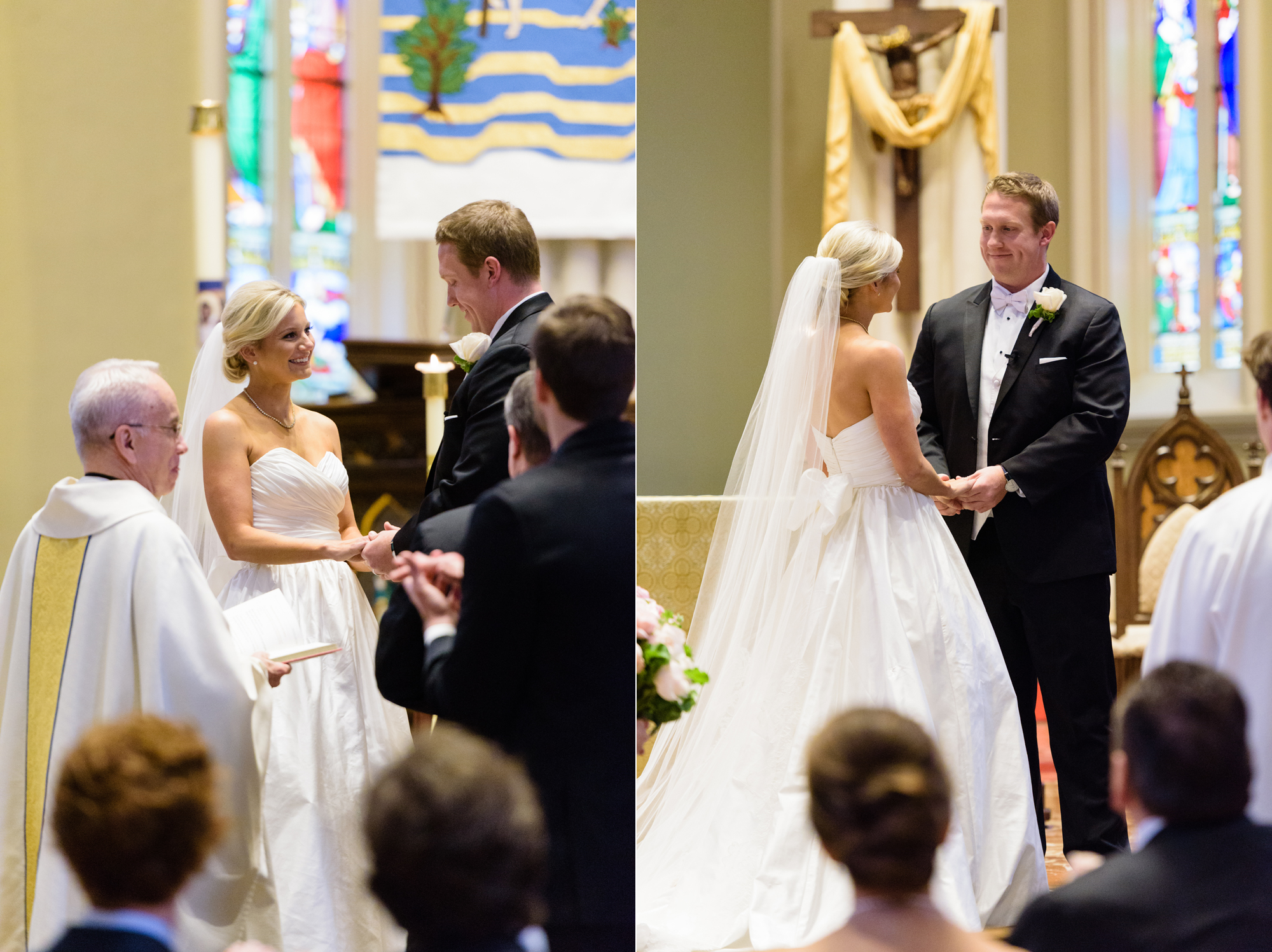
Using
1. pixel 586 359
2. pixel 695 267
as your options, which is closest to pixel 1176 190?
pixel 695 267

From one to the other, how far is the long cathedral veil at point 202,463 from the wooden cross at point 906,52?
4.21m

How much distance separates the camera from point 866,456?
11.8ft

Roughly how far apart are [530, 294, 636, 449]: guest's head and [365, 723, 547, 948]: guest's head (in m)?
0.73

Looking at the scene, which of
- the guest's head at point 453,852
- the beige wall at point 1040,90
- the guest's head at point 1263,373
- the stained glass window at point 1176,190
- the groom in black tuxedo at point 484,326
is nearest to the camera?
the guest's head at point 453,852

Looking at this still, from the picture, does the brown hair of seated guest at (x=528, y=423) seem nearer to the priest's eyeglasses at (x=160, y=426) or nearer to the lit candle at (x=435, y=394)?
the lit candle at (x=435, y=394)

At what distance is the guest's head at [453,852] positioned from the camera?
153 centimetres

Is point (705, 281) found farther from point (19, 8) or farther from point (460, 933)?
point (460, 933)

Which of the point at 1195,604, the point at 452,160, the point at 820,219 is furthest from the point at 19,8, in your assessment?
the point at 820,219

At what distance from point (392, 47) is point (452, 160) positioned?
0.27 metres

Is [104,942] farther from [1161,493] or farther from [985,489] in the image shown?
[1161,493]

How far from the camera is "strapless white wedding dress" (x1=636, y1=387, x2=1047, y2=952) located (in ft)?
10.7

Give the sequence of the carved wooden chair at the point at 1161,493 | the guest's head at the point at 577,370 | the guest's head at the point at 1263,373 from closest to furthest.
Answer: the guest's head at the point at 577,370, the guest's head at the point at 1263,373, the carved wooden chair at the point at 1161,493

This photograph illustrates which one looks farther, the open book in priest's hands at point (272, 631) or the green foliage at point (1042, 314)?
the green foliage at point (1042, 314)

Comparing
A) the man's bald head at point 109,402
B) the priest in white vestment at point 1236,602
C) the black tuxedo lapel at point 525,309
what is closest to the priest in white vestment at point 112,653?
the man's bald head at point 109,402
